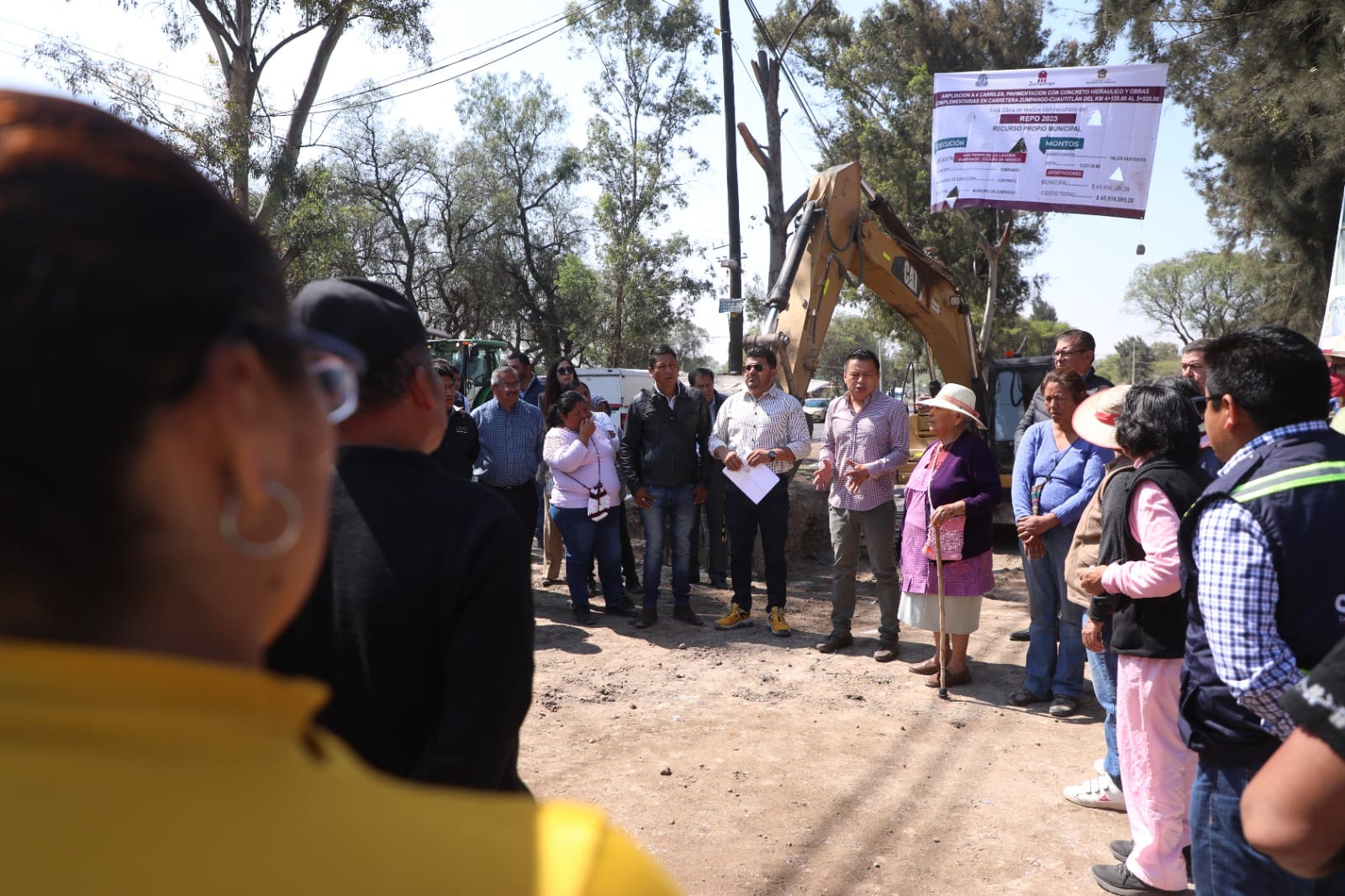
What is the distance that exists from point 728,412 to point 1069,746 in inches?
142

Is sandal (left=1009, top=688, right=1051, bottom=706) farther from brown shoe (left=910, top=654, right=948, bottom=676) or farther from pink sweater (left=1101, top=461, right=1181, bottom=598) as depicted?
pink sweater (left=1101, top=461, right=1181, bottom=598)

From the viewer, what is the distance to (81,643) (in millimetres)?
587

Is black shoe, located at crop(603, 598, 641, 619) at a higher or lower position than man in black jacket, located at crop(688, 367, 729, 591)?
lower

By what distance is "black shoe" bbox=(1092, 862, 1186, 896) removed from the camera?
3.66 m

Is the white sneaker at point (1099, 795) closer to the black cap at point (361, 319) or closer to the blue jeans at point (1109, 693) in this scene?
the blue jeans at point (1109, 693)

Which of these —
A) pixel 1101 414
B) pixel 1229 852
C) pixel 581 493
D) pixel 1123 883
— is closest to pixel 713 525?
pixel 581 493

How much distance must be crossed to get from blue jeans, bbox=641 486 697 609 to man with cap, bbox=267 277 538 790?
616cm

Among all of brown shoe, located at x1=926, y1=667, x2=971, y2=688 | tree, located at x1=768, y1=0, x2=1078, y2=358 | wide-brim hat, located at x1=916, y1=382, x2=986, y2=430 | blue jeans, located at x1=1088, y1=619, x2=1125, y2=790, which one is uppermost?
tree, located at x1=768, y1=0, x2=1078, y2=358

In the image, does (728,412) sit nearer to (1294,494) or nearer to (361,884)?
(1294,494)

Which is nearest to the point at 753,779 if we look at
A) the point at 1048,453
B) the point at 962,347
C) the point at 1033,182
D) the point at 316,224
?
the point at 1048,453

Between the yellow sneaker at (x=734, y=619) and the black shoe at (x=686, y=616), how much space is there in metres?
0.17

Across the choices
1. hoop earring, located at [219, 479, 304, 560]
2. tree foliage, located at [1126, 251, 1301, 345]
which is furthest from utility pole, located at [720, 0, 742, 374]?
tree foliage, located at [1126, 251, 1301, 345]

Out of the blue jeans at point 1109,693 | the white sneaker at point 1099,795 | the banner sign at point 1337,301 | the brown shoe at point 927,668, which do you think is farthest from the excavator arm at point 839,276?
the white sneaker at point 1099,795

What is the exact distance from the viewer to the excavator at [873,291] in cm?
878
